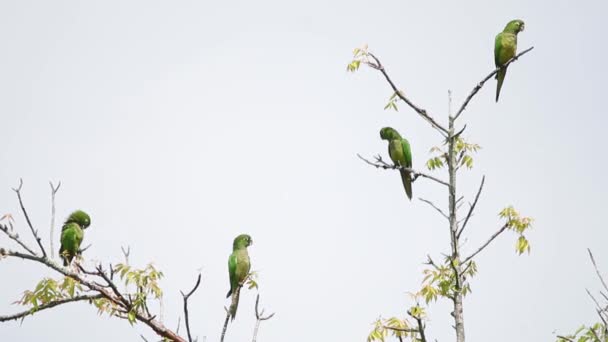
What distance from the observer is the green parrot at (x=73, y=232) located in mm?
7578

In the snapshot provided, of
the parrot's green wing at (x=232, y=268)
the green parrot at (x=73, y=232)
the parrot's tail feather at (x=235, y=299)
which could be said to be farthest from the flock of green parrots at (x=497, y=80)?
the green parrot at (x=73, y=232)

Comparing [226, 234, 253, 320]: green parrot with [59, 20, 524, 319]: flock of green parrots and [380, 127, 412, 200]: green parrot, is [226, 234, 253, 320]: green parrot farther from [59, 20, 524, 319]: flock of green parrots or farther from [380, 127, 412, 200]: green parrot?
[380, 127, 412, 200]: green parrot

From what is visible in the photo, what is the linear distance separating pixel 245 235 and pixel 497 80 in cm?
420

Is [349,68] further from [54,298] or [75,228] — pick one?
[75,228]

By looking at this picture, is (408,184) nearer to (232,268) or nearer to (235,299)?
(232,268)

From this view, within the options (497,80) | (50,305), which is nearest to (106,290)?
(50,305)

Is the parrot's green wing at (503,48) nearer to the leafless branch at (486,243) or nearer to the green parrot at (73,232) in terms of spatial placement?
the leafless branch at (486,243)

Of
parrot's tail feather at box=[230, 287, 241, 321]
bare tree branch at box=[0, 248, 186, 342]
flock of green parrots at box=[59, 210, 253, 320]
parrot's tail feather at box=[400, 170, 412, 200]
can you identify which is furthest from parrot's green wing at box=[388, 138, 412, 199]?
bare tree branch at box=[0, 248, 186, 342]

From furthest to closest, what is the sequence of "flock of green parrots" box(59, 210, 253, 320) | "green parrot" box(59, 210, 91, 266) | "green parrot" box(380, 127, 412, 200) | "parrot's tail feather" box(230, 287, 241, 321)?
"green parrot" box(380, 127, 412, 200)
"green parrot" box(59, 210, 91, 266)
"flock of green parrots" box(59, 210, 253, 320)
"parrot's tail feather" box(230, 287, 241, 321)

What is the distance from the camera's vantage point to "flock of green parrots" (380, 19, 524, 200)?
8547mm

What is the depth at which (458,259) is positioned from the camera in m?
5.44

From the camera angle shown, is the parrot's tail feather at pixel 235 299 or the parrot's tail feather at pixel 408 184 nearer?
the parrot's tail feather at pixel 235 299

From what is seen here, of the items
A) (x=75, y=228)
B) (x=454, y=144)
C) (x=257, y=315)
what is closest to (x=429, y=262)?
(x=454, y=144)

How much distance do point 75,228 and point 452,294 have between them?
487 cm
